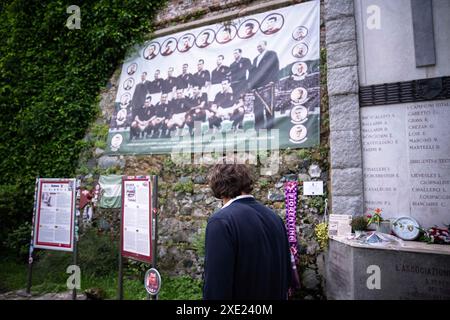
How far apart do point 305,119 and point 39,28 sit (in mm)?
6692

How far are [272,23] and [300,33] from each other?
0.57 metres

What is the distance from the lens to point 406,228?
3.51 m

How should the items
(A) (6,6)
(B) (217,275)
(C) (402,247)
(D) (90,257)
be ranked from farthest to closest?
(A) (6,6)
(D) (90,257)
(C) (402,247)
(B) (217,275)

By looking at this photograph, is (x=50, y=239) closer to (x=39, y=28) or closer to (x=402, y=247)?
(x=402, y=247)

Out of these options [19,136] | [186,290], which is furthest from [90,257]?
[19,136]

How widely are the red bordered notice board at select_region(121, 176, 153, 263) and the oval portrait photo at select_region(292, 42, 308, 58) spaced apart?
118 inches

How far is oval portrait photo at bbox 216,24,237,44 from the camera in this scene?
17.4 feet

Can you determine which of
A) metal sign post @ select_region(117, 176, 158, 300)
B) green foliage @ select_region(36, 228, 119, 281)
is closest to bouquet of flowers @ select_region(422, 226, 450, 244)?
metal sign post @ select_region(117, 176, 158, 300)

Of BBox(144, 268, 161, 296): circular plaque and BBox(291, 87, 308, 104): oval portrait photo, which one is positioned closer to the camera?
BBox(144, 268, 161, 296): circular plaque

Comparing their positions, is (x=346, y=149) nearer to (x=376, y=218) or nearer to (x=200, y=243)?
(x=376, y=218)

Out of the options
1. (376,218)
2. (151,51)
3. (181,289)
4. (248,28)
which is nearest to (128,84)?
(151,51)

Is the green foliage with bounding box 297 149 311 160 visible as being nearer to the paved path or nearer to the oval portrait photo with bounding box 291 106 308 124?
the oval portrait photo with bounding box 291 106 308 124

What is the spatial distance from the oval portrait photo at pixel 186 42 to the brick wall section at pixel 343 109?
2.50 meters

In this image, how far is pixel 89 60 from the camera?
667 cm
